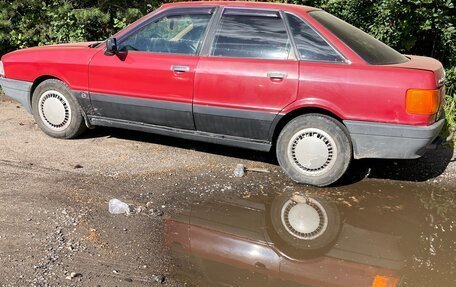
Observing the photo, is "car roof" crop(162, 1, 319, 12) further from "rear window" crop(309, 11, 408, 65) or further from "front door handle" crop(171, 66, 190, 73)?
"front door handle" crop(171, 66, 190, 73)

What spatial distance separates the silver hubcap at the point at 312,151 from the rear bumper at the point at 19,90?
3.26m

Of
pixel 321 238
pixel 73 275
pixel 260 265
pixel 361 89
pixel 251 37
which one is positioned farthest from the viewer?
pixel 251 37

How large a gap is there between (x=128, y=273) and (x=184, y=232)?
0.70m

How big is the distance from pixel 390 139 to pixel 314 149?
709 millimetres

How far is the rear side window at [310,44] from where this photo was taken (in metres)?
4.58

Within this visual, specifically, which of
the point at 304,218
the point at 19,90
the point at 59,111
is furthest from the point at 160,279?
the point at 19,90

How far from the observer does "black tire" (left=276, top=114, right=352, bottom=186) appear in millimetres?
4633

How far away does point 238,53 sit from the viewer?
15.9 feet

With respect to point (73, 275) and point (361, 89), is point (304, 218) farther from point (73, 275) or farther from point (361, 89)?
point (73, 275)

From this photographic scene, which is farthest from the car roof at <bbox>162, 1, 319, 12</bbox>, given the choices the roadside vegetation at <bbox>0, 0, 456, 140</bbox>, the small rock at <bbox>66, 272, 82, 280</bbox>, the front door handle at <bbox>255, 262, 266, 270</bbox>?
the small rock at <bbox>66, 272, 82, 280</bbox>

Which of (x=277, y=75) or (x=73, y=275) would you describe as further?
(x=277, y=75)

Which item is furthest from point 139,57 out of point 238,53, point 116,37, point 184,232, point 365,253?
point 365,253

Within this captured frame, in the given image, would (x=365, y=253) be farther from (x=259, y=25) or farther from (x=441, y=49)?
(x=441, y=49)

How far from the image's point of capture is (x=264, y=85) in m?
4.67
